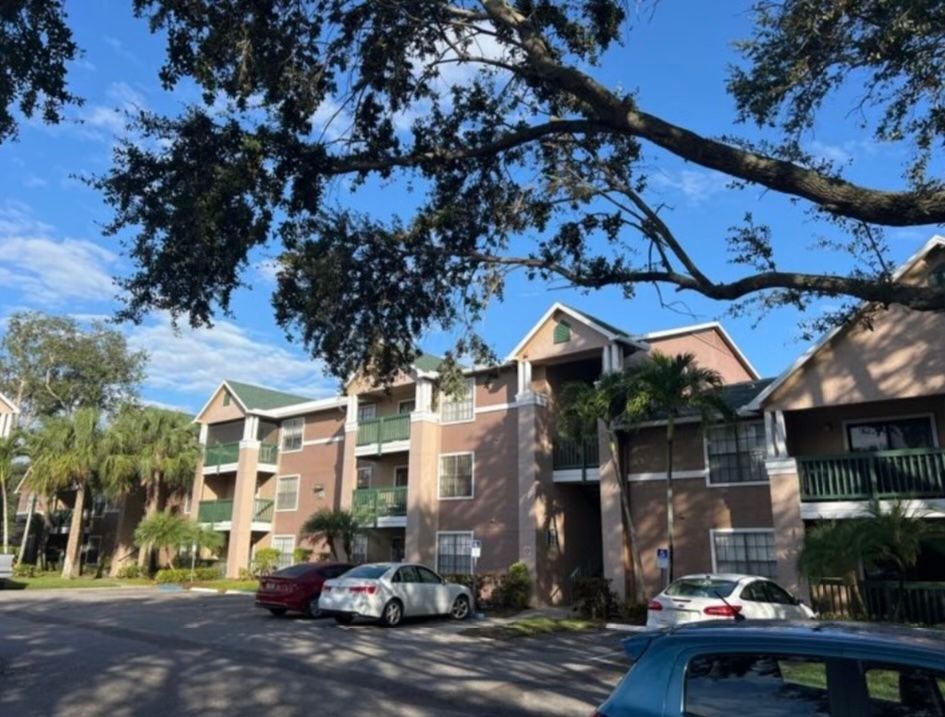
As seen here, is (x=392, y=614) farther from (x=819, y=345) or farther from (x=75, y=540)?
(x=75, y=540)

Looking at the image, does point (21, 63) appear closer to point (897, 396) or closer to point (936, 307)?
point (936, 307)

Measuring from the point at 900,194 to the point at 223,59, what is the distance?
8145 mm

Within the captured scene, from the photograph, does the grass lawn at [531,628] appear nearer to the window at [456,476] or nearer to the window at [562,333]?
the window at [456,476]

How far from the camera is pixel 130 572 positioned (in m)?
38.2

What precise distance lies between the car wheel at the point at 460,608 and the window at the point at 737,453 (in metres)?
7.68

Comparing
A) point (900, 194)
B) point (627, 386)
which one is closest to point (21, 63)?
point (900, 194)

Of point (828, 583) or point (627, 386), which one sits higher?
point (627, 386)

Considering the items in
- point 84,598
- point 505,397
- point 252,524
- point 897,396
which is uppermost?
point 505,397

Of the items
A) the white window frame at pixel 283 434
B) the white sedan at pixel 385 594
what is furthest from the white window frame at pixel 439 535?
the white window frame at pixel 283 434

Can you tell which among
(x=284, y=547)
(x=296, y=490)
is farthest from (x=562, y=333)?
(x=284, y=547)

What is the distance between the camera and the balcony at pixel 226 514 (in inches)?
1414

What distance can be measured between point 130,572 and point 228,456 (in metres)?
7.65

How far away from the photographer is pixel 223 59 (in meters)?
10.1

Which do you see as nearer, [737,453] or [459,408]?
[737,453]
